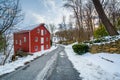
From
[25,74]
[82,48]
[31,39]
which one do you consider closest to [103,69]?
[25,74]

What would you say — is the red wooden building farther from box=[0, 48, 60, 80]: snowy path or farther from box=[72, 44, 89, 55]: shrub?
box=[0, 48, 60, 80]: snowy path

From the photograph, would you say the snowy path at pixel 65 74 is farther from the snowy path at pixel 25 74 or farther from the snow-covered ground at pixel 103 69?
the snowy path at pixel 25 74

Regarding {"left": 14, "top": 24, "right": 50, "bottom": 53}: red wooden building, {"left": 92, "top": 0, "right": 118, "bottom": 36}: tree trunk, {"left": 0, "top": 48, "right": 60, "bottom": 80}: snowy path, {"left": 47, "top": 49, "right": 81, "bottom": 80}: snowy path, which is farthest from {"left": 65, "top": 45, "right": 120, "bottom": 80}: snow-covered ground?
{"left": 14, "top": 24, "right": 50, "bottom": 53}: red wooden building

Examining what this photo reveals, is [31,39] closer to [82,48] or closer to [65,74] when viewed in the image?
[82,48]

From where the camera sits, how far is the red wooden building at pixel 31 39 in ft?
107

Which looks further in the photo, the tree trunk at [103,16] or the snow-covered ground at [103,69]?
the tree trunk at [103,16]

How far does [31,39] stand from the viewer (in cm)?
3288

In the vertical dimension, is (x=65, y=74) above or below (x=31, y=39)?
below

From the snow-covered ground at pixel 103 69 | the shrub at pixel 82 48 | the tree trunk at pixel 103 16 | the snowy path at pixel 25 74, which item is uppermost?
the tree trunk at pixel 103 16

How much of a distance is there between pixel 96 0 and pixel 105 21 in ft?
7.13

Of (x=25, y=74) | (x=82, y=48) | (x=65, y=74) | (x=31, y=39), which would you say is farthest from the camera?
(x=31, y=39)

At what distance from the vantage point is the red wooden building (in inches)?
1278

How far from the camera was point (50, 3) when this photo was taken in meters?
15.6

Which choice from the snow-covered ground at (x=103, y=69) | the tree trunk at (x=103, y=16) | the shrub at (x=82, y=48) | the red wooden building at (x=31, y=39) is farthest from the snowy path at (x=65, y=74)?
the red wooden building at (x=31, y=39)
